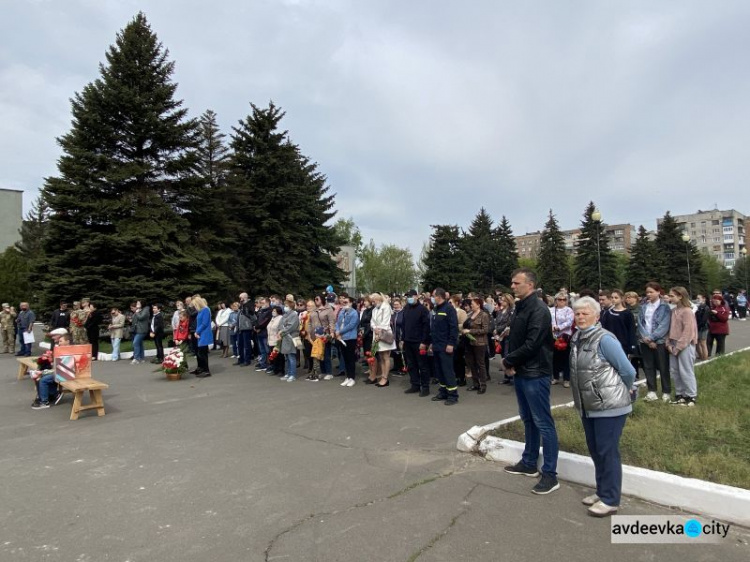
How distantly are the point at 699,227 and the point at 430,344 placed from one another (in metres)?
141

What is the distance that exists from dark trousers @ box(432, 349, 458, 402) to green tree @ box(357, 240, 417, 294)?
181 ft

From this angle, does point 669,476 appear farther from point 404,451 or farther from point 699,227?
point 699,227

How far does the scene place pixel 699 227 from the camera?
12181cm

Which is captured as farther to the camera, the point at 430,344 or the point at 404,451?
the point at 430,344

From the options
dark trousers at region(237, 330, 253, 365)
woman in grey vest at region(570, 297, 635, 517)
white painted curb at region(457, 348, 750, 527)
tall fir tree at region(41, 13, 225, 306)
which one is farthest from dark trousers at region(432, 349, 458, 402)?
tall fir tree at region(41, 13, 225, 306)

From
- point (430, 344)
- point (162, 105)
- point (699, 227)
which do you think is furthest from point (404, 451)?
point (699, 227)

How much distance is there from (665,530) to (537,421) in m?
1.24

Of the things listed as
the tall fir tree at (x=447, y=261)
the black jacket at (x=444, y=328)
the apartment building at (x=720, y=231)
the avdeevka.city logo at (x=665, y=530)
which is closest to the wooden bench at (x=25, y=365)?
the black jacket at (x=444, y=328)

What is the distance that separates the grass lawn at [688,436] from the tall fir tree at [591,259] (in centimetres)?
5225

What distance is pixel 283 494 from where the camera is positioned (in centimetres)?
439

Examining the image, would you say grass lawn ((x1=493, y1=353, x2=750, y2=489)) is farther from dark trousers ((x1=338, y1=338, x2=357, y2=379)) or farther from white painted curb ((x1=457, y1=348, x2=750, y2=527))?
dark trousers ((x1=338, y1=338, x2=357, y2=379))

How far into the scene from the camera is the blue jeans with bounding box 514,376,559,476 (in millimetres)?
4379

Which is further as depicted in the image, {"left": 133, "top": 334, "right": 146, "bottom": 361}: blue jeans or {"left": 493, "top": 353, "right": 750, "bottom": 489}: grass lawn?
{"left": 133, "top": 334, "right": 146, "bottom": 361}: blue jeans

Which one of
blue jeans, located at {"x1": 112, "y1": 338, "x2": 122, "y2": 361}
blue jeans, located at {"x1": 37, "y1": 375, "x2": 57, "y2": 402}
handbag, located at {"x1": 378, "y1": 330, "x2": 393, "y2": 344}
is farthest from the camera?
blue jeans, located at {"x1": 112, "y1": 338, "x2": 122, "y2": 361}
